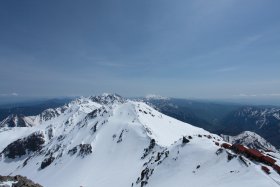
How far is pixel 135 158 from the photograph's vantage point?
11256cm

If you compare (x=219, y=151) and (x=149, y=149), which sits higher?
(x=219, y=151)

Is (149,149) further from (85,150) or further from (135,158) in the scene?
(85,150)

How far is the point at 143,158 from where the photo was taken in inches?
4237

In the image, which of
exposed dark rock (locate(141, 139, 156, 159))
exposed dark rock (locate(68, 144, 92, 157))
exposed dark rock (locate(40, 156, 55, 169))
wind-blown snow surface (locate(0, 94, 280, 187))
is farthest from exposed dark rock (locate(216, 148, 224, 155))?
exposed dark rock (locate(40, 156, 55, 169))

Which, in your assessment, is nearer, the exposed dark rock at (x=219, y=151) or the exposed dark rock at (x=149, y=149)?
the exposed dark rock at (x=219, y=151)

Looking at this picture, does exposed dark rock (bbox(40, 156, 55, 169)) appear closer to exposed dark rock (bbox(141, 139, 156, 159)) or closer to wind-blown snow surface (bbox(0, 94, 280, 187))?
wind-blown snow surface (bbox(0, 94, 280, 187))

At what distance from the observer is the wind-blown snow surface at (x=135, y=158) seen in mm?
47031

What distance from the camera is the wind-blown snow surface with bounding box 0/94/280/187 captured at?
47.0 metres

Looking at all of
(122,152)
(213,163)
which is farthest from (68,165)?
(213,163)

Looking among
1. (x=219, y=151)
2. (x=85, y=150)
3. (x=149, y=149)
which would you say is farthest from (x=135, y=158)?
(x=219, y=151)

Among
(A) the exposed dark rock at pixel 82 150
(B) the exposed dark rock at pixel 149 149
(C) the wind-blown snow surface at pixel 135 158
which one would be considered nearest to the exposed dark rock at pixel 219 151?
(C) the wind-blown snow surface at pixel 135 158

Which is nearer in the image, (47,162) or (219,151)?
(219,151)

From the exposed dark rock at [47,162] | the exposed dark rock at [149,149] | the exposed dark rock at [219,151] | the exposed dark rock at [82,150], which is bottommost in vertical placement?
the exposed dark rock at [47,162]

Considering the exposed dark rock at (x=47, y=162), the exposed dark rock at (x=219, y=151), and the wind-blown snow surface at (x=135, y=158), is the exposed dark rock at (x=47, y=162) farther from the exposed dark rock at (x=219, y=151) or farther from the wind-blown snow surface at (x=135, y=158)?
the exposed dark rock at (x=219, y=151)
